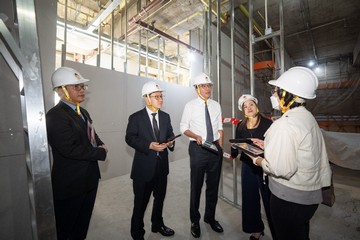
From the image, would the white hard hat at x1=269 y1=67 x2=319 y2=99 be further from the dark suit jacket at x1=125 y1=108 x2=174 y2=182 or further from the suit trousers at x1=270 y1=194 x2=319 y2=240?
the dark suit jacket at x1=125 y1=108 x2=174 y2=182

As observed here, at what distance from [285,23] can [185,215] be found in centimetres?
633

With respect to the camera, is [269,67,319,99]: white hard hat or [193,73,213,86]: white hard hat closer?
[269,67,319,99]: white hard hat

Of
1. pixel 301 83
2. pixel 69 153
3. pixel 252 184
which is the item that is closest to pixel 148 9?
pixel 69 153

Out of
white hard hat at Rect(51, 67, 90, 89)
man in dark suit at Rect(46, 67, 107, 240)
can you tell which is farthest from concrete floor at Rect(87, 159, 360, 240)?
white hard hat at Rect(51, 67, 90, 89)

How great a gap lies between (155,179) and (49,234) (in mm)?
1026

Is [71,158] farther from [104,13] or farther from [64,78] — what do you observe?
[104,13]

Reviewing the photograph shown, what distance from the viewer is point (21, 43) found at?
3.01 feet

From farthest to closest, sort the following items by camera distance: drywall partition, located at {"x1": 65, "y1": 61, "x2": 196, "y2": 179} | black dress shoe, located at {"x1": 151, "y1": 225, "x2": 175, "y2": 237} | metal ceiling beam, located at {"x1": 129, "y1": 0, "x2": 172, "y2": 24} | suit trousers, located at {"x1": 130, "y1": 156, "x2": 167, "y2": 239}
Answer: drywall partition, located at {"x1": 65, "y1": 61, "x2": 196, "y2": 179}, metal ceiling beam, located at {"x1": 129, "y1": 0, "x2": 172, "y2": 24}, black dress shoe, located at {"x1": 151, "y1": 225, "x2": 175, "y2": 237}, suit trousers, located at {"x1": 130, "y1": 156, "x2": 167, "y2": 239}

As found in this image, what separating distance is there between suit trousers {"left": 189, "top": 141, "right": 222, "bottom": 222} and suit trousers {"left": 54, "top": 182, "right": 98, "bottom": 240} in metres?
1.07

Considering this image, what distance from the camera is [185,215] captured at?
2.50 metres

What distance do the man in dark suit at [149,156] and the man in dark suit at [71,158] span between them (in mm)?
378

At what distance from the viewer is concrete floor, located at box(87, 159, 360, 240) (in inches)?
81.8

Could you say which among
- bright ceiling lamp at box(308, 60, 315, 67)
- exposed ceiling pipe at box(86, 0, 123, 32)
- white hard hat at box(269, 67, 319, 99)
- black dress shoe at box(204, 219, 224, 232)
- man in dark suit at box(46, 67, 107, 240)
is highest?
bright ceiling lamp at box(308, 60, 315, 67)

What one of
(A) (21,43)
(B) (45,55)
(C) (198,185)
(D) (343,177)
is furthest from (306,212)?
(D) (343,177)
